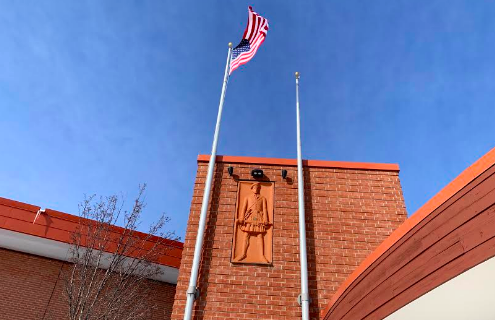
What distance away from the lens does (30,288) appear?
1143cm

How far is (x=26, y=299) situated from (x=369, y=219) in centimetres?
1106

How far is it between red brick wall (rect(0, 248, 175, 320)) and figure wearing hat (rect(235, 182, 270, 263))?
8005mm

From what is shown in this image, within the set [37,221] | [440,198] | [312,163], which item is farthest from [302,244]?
[37,221]

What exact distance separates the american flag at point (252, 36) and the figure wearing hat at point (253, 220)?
4.59m

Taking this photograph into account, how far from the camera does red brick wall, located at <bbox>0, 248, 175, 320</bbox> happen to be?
11023 millimetres

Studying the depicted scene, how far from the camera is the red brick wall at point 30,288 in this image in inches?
434

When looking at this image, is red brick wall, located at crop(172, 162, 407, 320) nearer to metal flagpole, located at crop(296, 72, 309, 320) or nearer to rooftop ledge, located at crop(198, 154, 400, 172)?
rooftop ledge, located at crop(198, 154, 400, 172)

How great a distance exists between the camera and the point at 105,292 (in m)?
11.2

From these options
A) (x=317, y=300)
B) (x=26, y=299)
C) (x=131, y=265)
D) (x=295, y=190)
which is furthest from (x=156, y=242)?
(x=317, y=300)

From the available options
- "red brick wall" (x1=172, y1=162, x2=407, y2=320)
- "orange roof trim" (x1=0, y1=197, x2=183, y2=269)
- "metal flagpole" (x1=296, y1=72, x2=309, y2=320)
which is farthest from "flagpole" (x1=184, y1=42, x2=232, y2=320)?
"orange roof trim" (x1=0, y1=197, x2=183, y2=269)

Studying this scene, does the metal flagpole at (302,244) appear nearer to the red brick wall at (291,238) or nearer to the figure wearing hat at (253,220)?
the red brick wall at (291,238)

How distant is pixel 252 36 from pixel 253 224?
5954 millimetres

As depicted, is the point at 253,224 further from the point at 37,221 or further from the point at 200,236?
the point at 37,221

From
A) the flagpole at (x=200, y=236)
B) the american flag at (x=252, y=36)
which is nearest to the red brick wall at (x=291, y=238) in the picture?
the flagpole at (x=200, y=236)
